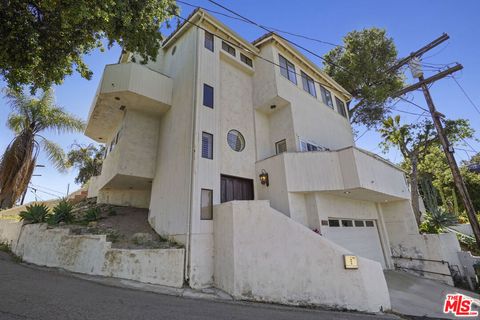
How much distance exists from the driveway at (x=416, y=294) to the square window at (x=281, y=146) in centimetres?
745

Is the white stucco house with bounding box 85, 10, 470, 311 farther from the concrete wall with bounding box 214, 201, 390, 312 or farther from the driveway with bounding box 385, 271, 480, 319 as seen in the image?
the driveway with bounding box 385, 271, 480, 319

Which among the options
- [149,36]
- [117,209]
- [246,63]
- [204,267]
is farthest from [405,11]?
[117,209]

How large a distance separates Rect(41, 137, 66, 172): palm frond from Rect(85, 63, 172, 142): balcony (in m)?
4.01

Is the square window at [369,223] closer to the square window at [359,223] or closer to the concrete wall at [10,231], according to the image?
the square window at [359,223]

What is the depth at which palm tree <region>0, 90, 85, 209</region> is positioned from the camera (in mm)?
12602

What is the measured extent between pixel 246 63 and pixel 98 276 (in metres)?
12.3

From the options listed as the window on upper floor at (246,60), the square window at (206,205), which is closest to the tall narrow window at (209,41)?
the window on upper floor at (246,60)

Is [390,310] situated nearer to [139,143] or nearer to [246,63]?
[139,143]

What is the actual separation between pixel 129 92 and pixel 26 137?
27.8ft

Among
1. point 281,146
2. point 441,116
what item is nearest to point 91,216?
point 281,146

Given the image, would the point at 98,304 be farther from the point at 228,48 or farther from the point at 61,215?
the point at 228,48

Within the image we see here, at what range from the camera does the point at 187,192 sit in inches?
344

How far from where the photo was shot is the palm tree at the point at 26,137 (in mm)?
12602

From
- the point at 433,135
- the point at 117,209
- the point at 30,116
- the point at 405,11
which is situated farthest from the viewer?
the point at 433,135
